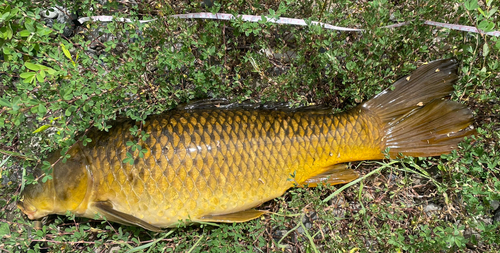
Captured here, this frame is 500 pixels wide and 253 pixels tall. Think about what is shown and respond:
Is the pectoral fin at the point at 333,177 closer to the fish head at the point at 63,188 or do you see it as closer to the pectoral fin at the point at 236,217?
the pectoral fin at the point at 236,217

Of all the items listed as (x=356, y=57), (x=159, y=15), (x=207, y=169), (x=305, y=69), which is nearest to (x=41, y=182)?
(x=207, y=169)

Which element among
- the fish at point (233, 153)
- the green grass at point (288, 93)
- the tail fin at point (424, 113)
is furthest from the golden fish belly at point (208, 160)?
the tail fin at point (424, 113)

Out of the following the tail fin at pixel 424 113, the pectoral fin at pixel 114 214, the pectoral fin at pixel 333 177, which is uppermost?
the tail fin at pixel 424 113

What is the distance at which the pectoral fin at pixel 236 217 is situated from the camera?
94.4 inches

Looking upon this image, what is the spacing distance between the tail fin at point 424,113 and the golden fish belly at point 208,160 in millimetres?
375

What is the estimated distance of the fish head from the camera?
2.29 m

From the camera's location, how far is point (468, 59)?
91.6 inches

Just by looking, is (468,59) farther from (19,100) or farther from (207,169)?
(19,100)

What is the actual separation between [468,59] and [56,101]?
2.90m

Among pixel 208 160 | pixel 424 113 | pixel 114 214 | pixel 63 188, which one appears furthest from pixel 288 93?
pixel 63 188

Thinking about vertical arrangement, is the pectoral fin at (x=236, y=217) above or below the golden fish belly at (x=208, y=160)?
below

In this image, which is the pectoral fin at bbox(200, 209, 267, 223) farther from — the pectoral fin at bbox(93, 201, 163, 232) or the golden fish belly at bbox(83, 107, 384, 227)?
the pectoral fin at bbox(93, 201, 163, 232)

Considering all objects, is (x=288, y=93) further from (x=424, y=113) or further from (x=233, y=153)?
(x=424, y=113)

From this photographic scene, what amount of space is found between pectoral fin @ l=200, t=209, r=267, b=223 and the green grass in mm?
93
